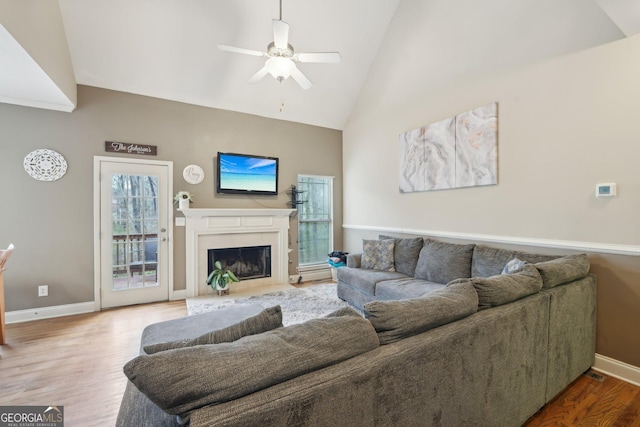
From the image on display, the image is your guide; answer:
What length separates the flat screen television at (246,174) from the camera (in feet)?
14.3

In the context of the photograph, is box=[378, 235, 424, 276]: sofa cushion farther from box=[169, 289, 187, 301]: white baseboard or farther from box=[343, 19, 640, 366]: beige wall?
box=[169, 289, 187, 301]: white baseboard

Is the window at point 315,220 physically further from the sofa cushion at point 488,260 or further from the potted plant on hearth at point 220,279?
the sofa cushion at point 488,260

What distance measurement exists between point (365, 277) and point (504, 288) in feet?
6.57

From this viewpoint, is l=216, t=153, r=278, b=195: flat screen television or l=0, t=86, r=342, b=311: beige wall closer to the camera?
l=0, t=86, r=342, b=311: beige wall

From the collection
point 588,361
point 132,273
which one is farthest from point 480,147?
point 132,273

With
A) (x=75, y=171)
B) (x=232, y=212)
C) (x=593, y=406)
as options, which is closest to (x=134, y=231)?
(x=75, y=171)

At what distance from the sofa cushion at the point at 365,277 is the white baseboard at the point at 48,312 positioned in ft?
10.9

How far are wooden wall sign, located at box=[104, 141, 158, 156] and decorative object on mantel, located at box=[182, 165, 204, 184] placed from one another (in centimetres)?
45

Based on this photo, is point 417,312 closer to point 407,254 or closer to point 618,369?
point 618,369

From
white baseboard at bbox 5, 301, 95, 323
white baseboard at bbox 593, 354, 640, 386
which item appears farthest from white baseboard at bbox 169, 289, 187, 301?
white baseboard at bbox 593, 354, 640, 386

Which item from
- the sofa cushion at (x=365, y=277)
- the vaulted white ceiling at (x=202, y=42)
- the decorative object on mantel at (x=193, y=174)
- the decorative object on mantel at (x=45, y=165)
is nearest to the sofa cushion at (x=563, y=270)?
the sofa cushion at (x=365, y=277)

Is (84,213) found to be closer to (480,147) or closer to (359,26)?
(359,26)

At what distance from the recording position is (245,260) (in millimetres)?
4691

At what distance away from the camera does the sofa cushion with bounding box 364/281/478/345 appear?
1.18 m
